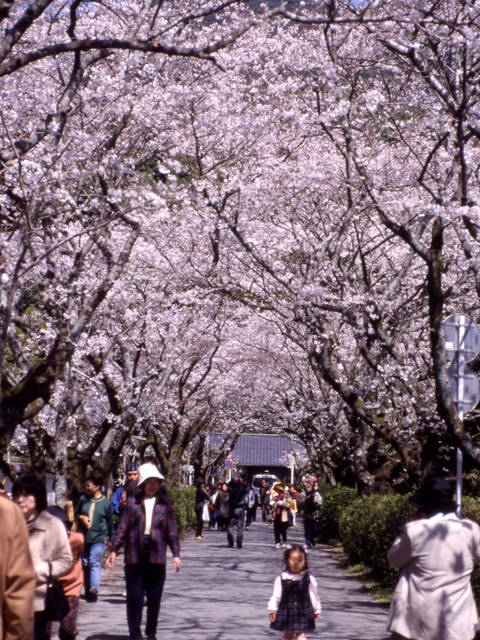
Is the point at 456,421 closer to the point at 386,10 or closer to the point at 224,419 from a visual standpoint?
the point at 386,10

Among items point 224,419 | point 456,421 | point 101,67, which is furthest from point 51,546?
point 224,419

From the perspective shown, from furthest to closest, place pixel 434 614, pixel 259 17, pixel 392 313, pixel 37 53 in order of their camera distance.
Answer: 1. pixel 392 313
2. pixel 259 17
3. pixel 37 53
4. pixel 434 614

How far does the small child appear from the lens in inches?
346

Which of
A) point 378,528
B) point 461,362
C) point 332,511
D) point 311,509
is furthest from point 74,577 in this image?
point 332,511

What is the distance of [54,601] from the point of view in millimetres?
7590

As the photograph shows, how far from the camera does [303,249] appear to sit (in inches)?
837

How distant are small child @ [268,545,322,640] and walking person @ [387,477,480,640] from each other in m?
2.33

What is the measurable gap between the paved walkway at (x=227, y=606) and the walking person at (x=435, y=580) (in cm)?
475

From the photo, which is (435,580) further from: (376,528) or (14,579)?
(376,528)

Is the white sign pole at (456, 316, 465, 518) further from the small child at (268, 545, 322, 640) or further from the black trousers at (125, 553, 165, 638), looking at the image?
the black trousers at (125, 553, 165, 638)

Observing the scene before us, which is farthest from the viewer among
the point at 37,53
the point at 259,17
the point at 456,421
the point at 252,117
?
the point at 252,117

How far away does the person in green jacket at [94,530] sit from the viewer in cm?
1410

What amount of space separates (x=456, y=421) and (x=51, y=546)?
479cm

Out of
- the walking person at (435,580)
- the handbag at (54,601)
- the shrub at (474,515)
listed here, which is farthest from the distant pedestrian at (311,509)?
the walking person at (435,580)
